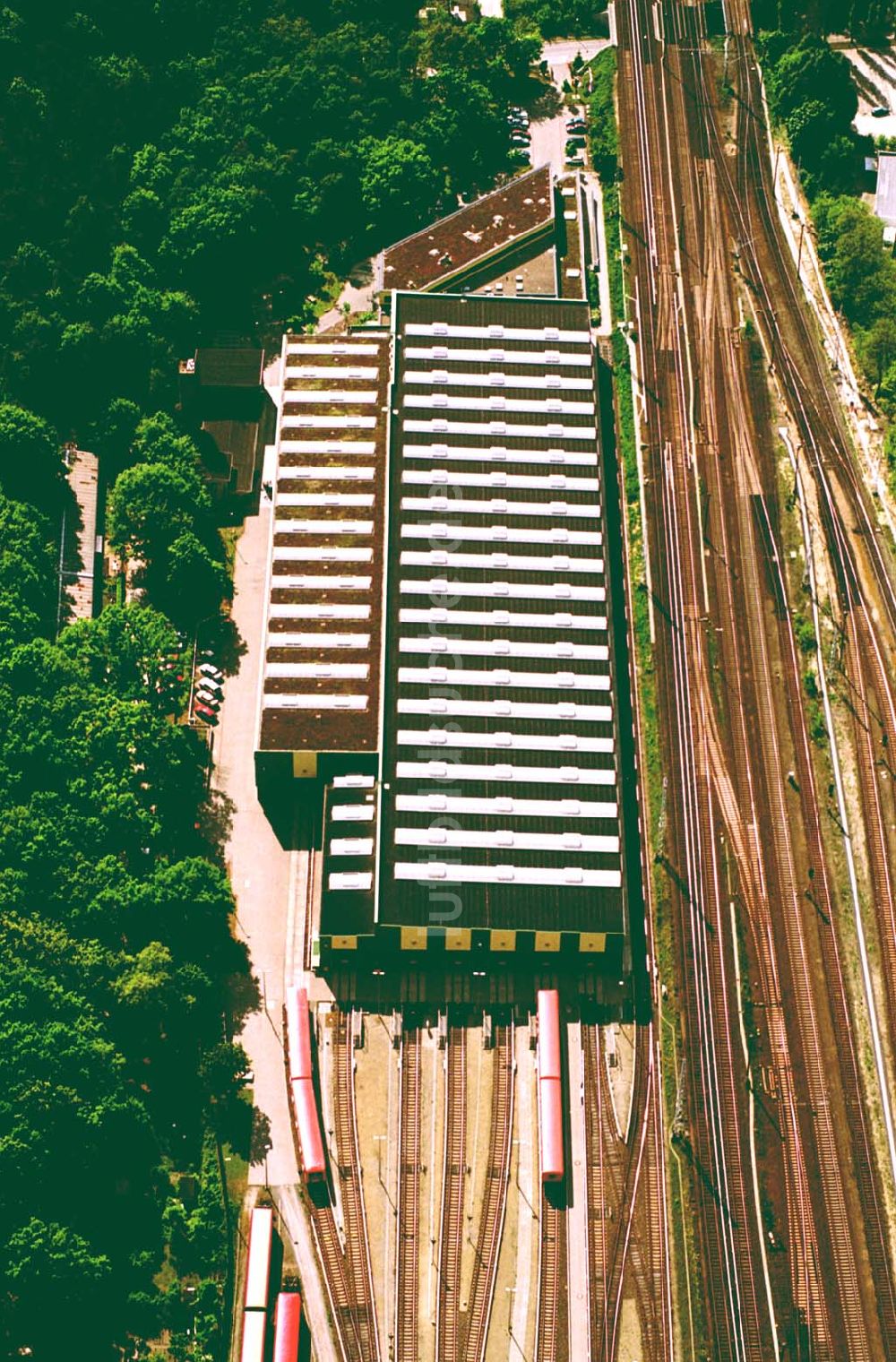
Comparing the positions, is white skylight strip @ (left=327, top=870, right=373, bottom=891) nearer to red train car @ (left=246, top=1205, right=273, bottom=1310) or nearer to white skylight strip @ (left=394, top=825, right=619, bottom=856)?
white skylight strip @ (left=394, top=825, right=619, bottom=856)

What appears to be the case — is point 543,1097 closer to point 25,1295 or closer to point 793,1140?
point 793,1140

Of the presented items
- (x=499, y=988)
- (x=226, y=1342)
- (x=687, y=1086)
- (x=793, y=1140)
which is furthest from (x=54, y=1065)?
(x=793, y=1140)

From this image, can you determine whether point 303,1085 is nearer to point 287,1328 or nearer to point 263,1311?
point 263,1311

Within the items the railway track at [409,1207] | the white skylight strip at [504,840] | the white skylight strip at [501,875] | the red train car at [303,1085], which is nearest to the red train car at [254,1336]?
the railway track at [409,1207]

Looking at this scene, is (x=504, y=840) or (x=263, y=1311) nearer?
(x=263, y=1311)

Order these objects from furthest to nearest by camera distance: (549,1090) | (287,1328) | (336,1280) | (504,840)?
(504,840), (549,1090), (336,1280), (287,1328)

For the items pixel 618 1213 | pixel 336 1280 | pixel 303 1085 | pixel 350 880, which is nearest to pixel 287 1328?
pixel 336 1280
